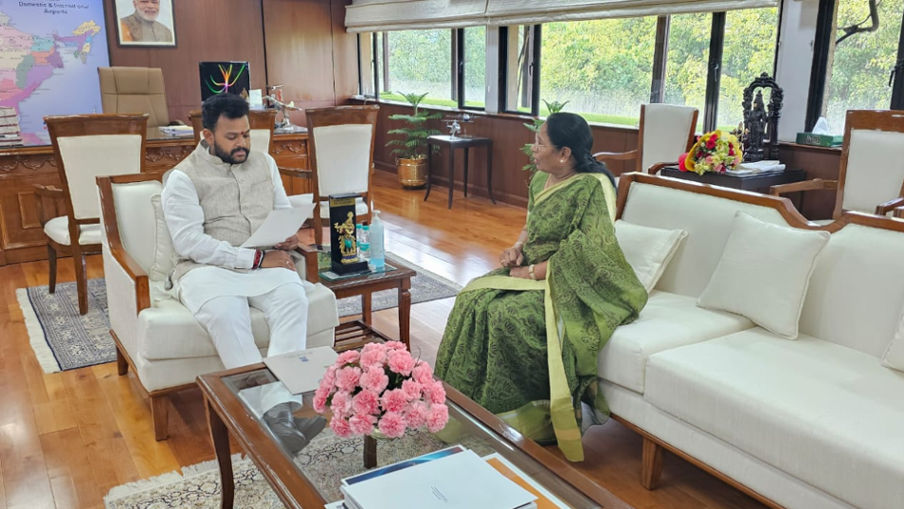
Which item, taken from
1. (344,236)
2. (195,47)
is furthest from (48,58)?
(344,236)

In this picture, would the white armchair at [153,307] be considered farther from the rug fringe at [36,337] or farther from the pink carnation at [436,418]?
the pink carnation at [436,418]

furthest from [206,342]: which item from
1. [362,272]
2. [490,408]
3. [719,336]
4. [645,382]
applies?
[719,336]

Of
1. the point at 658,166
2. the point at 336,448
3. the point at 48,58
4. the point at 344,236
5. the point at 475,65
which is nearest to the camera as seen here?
the point at 336,448

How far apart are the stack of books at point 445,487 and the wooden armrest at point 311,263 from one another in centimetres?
141

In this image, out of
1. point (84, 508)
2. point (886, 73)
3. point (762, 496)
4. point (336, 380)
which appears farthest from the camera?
point (886, 73)

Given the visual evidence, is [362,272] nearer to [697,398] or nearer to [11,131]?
[697,398]

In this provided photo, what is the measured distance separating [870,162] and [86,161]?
4.01 metres

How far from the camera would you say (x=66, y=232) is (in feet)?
12.6

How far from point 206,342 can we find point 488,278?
1029 mm

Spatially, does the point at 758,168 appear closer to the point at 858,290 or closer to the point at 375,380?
the point at 858,290

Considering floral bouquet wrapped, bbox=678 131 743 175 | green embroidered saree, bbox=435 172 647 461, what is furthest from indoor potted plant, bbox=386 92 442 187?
green embroidered saree, bbox=435 172 647 461

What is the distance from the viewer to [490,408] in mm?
2488

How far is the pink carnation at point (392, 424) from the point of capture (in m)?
1.55

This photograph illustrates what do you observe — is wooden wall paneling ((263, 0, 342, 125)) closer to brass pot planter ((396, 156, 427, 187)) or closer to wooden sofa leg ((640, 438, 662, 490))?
brass pot planter ((396, 156, 427, 187))
